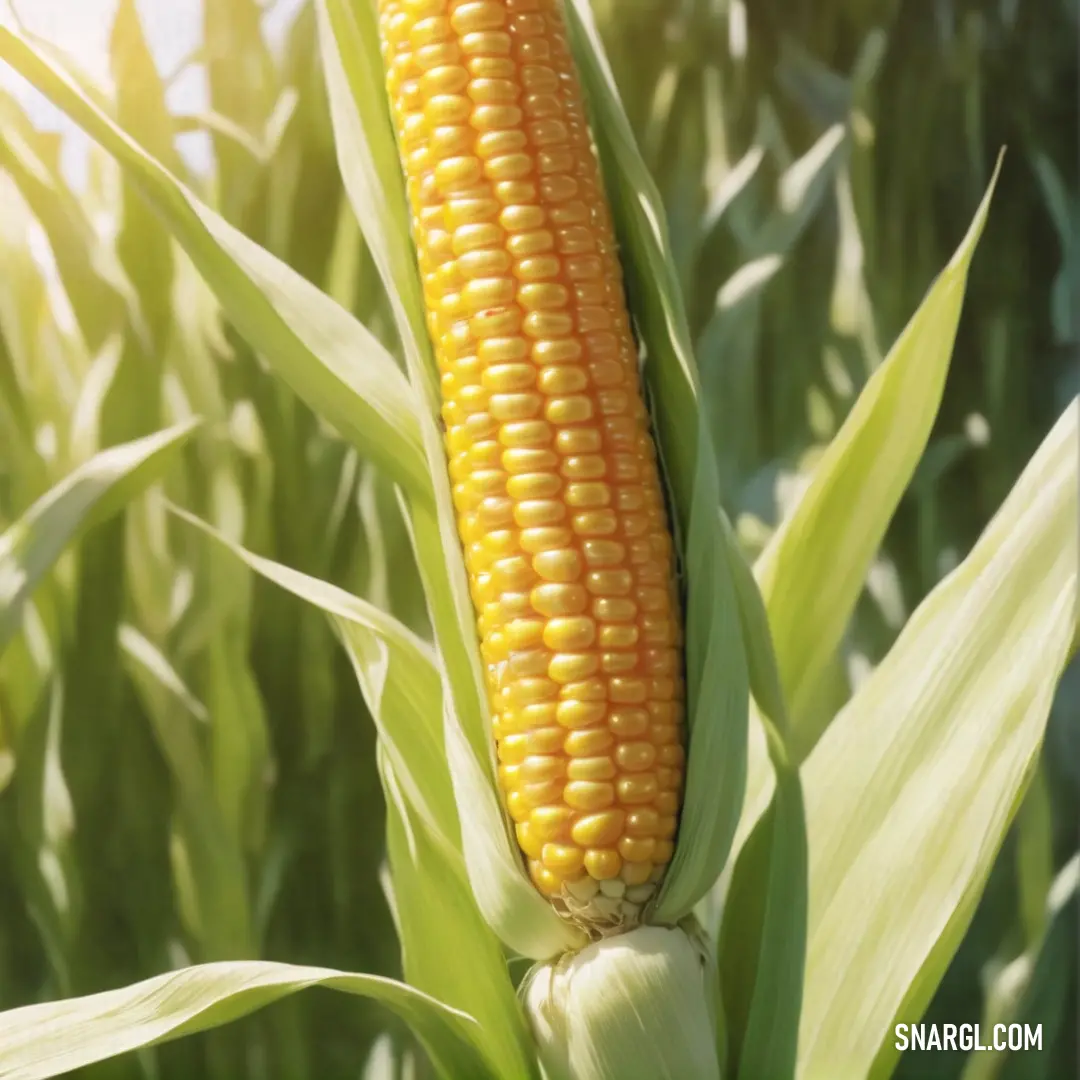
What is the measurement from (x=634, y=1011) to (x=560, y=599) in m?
0.23

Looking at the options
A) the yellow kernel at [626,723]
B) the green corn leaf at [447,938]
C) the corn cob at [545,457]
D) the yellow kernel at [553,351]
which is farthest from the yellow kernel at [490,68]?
the green corn leaf at [447,938]

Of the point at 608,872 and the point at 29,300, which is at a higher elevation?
the point at 29,300

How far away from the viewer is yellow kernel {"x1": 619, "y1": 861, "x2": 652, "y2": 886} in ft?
1.79

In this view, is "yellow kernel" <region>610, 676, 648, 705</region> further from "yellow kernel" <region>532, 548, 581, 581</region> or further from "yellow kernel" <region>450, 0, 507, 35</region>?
"yellow kernel" <region>450, 0, 507, 35</region>

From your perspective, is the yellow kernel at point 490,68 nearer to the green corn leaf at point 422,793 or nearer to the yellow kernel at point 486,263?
the yellow kernel at point 486,263

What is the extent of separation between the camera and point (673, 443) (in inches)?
24.1

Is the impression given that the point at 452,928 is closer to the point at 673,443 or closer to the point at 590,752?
the point at 590,752

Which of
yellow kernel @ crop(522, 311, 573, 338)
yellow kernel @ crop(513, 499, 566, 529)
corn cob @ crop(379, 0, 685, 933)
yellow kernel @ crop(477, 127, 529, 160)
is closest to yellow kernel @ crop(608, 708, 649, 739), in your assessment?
corn cob @ crop(379, 0, 685, 933)

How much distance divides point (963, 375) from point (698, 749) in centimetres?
37

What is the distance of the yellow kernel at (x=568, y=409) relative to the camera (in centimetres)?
56

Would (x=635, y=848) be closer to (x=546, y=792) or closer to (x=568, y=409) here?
(x=546, y=792)

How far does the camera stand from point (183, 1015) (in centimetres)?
58

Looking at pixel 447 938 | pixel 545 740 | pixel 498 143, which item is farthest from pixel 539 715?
pixel 498 143

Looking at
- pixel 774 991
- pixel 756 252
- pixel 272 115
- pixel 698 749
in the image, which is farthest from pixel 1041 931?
pixel 272 115
